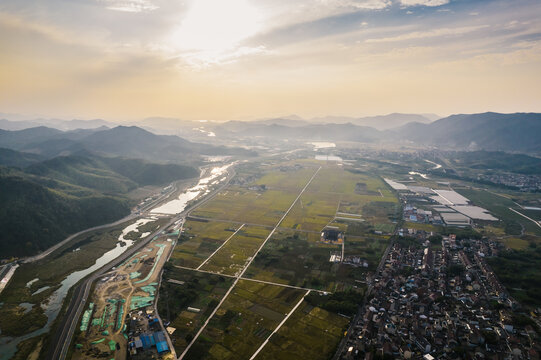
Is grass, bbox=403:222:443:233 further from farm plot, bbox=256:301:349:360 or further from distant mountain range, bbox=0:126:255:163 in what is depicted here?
distant mountain range, bbox=0:126:255:163

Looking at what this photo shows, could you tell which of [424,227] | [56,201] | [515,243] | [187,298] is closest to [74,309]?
[187,298]

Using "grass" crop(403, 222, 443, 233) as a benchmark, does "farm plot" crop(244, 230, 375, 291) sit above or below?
below

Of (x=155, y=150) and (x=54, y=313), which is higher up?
(x=155, y=150)

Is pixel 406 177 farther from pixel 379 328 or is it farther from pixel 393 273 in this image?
pixel 379 328

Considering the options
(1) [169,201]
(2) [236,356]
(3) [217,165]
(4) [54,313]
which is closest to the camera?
(2) [236,356]

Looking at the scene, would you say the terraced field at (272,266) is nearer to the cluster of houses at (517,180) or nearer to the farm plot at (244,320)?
the farm plot at (244,320)

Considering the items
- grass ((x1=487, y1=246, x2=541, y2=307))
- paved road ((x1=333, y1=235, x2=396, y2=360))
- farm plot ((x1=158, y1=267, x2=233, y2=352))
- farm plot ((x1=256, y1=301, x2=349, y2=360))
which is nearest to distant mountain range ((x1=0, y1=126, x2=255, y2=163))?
farm plot ((x1=158, y1=267, x2=233, y2=352))

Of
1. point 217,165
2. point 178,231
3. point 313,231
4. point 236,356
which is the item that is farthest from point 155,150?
point 236,356
